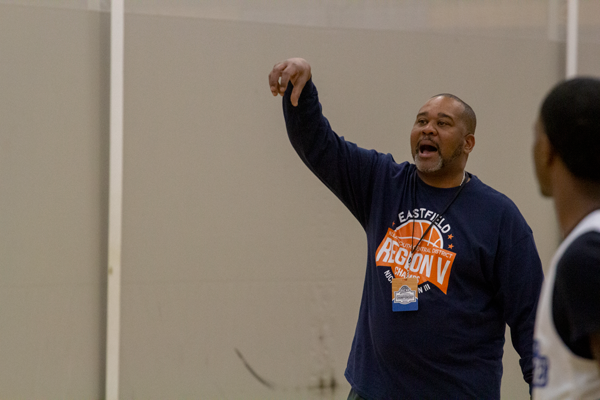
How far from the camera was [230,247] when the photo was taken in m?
3.31

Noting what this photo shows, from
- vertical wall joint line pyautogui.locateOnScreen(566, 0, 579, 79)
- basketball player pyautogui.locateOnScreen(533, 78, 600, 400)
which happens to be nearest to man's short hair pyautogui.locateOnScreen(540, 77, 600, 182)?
basketball player pyautogui.locateOnScreen(533, 78, 600, 400)

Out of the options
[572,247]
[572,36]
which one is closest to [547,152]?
[572,247]

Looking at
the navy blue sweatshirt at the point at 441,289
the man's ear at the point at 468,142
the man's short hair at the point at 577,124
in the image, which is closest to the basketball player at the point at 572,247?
the man's short hair at the point at 577,124

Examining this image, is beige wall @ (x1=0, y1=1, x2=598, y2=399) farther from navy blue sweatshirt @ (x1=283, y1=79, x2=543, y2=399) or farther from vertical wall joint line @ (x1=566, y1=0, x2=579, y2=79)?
navy blue sweatshirt @ (x1=283, y1=79, x2=543, y2=399)

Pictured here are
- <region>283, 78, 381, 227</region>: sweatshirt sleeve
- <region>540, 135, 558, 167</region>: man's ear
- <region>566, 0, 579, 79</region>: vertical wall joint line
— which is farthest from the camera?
<region>566, 0, 579, 79</region>: vertical wall joint line

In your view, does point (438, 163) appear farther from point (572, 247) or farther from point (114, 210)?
point (114, 210)

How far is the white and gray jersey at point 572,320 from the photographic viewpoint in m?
0.92

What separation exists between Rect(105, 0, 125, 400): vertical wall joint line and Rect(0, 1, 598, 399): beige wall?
0.16 feet

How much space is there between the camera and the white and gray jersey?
915 millimetres

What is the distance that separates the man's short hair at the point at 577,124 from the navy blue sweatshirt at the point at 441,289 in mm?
864

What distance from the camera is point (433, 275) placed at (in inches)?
72.9

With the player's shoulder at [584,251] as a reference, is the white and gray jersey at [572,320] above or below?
below

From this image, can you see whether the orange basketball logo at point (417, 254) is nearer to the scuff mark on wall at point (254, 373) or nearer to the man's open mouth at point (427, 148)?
the man's open mouth at point (427, 148)

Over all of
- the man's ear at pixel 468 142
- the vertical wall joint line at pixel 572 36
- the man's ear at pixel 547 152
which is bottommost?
the man's ear at pixel 547 152
